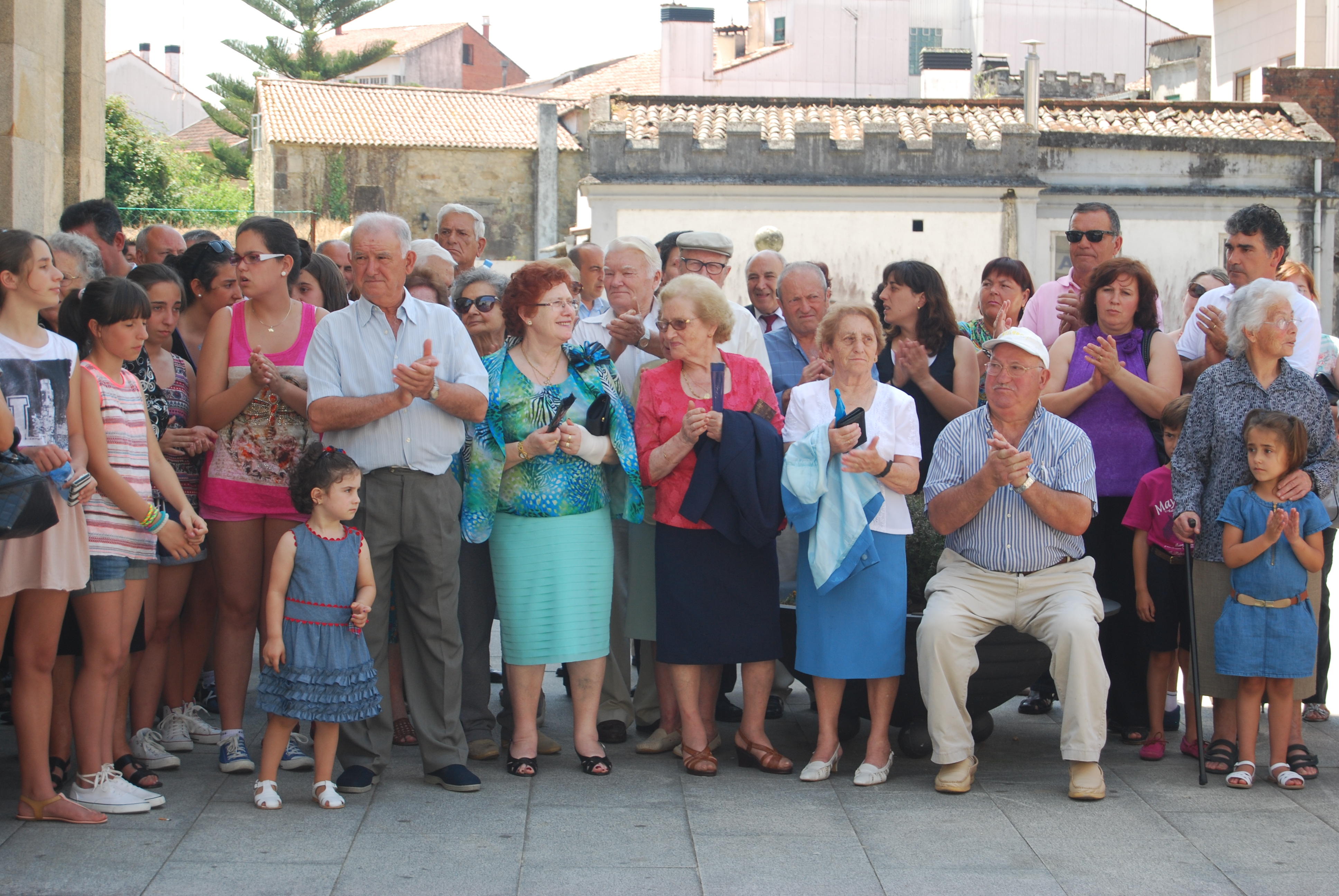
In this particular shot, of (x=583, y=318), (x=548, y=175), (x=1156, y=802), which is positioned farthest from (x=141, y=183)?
(x=1156, y=802)

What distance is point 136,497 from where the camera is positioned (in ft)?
14.5

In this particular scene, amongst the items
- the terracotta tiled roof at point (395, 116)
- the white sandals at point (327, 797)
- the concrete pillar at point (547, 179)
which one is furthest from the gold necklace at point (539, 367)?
the terracotta tiled roof at point (395, 116)

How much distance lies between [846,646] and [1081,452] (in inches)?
43.9

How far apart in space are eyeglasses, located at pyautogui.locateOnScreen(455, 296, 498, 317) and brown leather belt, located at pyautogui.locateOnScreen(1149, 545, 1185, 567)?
2883 mm

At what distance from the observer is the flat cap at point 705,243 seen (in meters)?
6.14

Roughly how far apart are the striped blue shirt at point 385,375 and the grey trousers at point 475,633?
589 millimetres

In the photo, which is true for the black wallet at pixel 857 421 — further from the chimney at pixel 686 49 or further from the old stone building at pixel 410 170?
the chimney at pixel 686 49

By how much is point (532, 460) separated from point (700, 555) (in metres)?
0.72

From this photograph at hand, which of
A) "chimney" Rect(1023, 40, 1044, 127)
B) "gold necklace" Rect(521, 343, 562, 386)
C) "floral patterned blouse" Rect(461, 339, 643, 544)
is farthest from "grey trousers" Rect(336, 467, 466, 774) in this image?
"chimney" Rect(1023, 40, 1044, 127)

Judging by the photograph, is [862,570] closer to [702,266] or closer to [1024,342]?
[1024,342]

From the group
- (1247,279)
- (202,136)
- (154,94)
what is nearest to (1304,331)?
(1247,279)

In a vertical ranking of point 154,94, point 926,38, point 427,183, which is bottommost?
→ point 427,183

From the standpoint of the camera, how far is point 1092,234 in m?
6.20

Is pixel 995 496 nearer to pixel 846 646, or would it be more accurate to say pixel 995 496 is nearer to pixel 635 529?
pixel 846 646
